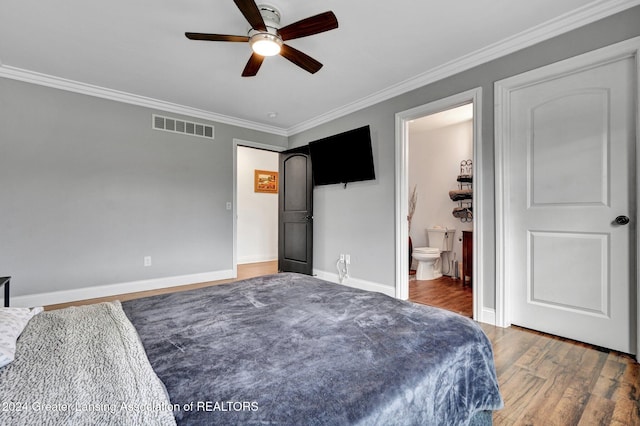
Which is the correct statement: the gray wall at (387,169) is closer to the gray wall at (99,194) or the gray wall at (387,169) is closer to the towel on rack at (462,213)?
the gray wall at (99,194)

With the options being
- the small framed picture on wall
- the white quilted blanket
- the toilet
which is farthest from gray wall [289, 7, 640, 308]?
the white quilted blanket

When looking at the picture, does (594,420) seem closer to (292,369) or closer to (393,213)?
(292,369)

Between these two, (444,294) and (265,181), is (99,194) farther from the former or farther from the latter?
(444,294)

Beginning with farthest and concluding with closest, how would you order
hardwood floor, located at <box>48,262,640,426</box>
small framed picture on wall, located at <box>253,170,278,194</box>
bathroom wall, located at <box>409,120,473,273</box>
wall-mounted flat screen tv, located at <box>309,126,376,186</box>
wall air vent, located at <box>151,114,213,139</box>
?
small framed picture on wall, located at <box>253,170,278,194</box>
bathroom wall, located at <box>409,120,473,273</box>
wall air vent, located at <box>151,114,213,139</box>
wall-mounted flat screen tv, located at <box>309,126,376,186</box>
hardwood floor, located at <box>48,262,640,426</box>

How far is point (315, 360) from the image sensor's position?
89cm

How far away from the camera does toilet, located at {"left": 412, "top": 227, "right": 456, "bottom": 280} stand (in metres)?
4.49

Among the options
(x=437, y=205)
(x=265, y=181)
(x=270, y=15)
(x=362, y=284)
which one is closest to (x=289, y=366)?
(x=270, y=15)

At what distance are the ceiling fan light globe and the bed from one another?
1.84 meters

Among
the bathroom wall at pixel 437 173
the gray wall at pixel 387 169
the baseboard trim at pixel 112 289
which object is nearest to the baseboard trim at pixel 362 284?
the gray wall at pixel 387 169

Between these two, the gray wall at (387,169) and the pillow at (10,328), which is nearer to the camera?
the pillow at (10,328)

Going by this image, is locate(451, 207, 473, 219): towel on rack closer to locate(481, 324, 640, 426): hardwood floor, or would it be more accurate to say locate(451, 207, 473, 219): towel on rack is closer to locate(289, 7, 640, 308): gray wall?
locate(289, 7, 640, 308): gray wall

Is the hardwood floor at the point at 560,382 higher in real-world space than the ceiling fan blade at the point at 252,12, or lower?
lower

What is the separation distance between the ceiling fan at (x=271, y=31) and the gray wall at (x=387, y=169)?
1.52 m

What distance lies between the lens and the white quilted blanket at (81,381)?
59cm
